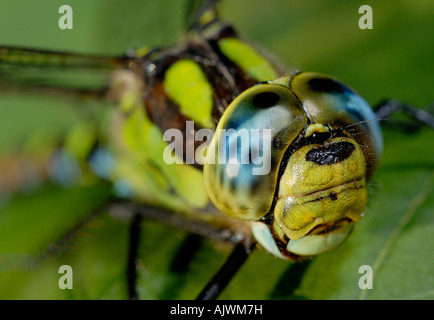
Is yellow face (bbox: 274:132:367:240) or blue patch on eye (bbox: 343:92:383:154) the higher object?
blue patch on eye (bbox: 343:92:383:154)

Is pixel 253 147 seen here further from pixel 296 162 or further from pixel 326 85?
pixel 326 85

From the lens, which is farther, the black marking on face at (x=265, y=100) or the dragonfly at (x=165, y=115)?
the dragonfly at (x=165, y=115)

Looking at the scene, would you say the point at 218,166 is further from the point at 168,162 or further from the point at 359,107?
the point at 168,162

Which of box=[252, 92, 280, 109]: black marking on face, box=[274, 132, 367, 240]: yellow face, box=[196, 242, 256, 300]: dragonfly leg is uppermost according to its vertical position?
box=[252, 92, 280, 109]: black marking on face

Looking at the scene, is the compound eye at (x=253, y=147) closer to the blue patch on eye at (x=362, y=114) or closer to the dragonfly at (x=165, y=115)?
the dragonfly at (x=165, y=115)

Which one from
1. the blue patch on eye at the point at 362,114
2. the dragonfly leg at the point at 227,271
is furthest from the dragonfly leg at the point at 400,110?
the dragonfly leg at the point at 227,271

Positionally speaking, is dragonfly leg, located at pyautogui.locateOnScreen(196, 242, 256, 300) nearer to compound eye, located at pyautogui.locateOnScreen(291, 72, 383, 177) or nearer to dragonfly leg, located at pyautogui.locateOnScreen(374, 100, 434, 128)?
compound eye, located at pyautogui.locateOnScreen(291, 72, 383, 177)

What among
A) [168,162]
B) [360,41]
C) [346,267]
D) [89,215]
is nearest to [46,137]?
[89,215]
